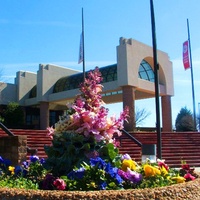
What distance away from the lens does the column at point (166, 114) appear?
83.9 ft

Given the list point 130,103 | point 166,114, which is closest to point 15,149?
point 130,103

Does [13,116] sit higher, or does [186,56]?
[186,56]

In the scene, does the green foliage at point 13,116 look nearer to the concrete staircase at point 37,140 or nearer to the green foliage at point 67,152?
the concrete staircase at point 37,140

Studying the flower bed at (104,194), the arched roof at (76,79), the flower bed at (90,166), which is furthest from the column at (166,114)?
the flower bed at (104,194)

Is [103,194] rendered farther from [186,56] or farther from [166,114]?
[186,56]

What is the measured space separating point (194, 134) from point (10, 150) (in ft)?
42.4

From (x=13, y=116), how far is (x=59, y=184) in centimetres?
2805

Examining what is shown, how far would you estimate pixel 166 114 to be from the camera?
1014 inches

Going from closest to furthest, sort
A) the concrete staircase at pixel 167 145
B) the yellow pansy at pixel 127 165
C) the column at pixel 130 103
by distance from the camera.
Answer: the yellow pansy at pixel 127 165, the concrete staircase at pixel 167 145, the column at pixel 130 103

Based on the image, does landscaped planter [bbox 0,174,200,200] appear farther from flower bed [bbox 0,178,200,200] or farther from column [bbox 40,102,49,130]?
column [bbox 40,102,49,130]

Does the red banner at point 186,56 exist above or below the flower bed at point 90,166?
above

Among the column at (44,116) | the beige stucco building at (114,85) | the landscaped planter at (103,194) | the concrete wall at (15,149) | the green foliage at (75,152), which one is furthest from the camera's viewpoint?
the column at (44,116)

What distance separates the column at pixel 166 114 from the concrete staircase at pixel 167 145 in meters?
7.63

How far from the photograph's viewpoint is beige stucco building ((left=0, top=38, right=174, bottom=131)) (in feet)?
72.4
